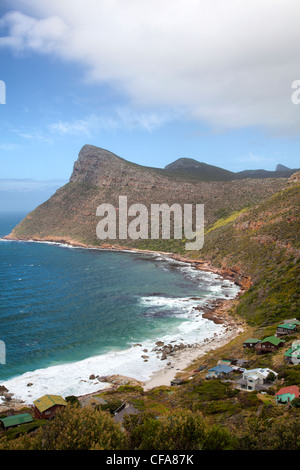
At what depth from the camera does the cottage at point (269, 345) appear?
38562mm

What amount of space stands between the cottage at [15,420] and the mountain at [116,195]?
89.7 m

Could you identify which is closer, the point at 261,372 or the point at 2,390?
the point at 261,372

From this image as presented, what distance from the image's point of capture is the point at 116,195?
15562cm

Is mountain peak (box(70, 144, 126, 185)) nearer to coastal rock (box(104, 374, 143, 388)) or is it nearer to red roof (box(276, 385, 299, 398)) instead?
coastal rock (box(104, 374, 143, 388))

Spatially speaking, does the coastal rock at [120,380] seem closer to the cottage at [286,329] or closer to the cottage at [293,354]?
the cottage at [293,354]

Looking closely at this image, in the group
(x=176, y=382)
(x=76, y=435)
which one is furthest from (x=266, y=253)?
(x=76, y=435)

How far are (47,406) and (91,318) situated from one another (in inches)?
1073

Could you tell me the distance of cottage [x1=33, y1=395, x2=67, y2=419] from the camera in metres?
28.2

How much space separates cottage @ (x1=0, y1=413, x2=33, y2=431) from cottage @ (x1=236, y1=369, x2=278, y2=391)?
1919 centimetres

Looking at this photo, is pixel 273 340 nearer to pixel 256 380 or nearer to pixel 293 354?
pixel 293 354

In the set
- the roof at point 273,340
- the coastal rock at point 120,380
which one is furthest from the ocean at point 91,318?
the roof at point 273,340

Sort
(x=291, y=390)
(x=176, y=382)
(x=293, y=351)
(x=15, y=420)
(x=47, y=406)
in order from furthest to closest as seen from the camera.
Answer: (x=176, y=382) < (x=293, y=351) < (x=47, y=406) < (x=15, y=420) < (x=291, y=390)

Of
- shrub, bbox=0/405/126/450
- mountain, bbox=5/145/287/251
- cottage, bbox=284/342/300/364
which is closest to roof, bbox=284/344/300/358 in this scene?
cottage, bbox=284/342/300/364
